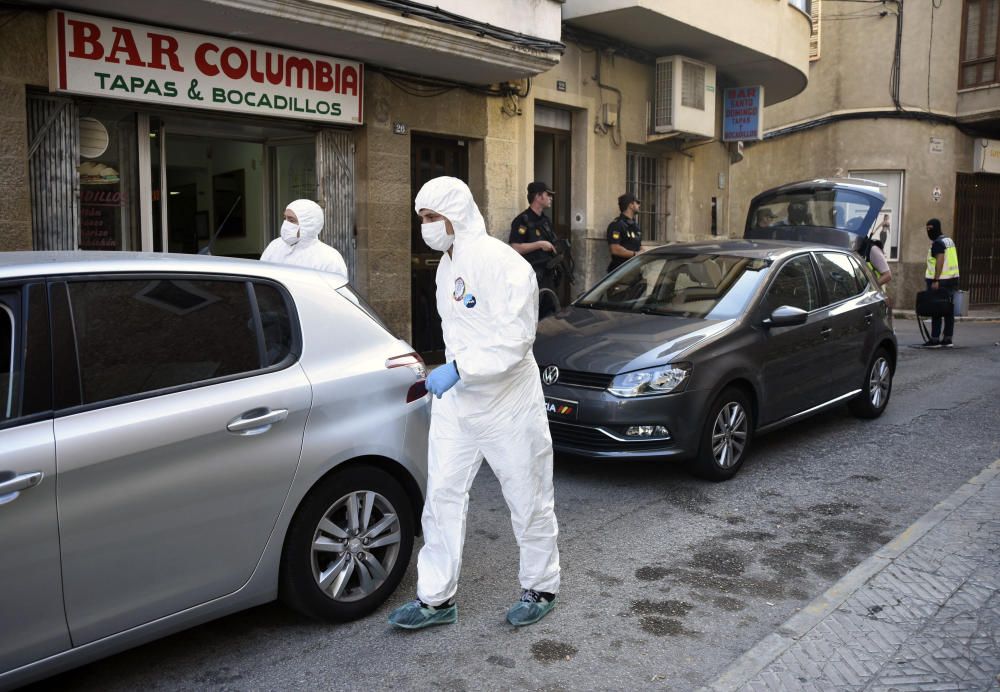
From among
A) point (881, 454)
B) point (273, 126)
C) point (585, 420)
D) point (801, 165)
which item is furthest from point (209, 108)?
point (801, 165)

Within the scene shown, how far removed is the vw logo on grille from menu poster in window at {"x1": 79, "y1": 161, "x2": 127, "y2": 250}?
14.7 feet

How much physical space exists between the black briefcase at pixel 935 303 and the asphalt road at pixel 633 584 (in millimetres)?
6451

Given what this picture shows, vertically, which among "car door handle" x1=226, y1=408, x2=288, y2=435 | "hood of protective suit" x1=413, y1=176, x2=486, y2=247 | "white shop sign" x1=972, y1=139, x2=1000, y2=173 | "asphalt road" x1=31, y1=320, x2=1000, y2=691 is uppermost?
"white shop sign" x1=972, y1=139, x2=1000, y2=173

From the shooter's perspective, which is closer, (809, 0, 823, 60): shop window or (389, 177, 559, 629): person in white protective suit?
(389, 177, 559, 629): person in white protective suit

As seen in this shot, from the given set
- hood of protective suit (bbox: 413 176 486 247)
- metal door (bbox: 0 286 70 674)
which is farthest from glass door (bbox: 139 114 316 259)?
metal door (bbox: 0 286 70 674)

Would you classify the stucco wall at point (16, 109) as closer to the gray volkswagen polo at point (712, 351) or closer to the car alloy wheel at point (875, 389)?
the gray volkswagen polo at point (712, 351)

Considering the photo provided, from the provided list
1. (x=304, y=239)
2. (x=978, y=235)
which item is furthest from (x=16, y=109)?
(x=978, y=235)

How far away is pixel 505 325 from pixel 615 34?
33.6 feet

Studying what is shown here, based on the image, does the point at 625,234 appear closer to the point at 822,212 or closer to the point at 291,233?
the point at 822,212

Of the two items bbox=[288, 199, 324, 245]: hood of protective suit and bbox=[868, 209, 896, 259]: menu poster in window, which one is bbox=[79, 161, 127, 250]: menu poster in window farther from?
bbox=[868, 209, 896, 259]: menu poster in window

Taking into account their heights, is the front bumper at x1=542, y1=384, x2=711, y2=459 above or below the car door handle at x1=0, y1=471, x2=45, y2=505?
below

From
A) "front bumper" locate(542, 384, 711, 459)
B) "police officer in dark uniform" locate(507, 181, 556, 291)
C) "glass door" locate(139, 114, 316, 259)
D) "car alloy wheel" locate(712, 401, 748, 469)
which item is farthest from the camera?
"police officer in dark uniform" locate(507, 181, 556, 291)

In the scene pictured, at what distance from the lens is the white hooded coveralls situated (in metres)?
3.80

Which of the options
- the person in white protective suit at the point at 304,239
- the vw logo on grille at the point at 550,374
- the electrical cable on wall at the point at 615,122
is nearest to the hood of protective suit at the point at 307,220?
the person in white protective suit at the point at 304,239
